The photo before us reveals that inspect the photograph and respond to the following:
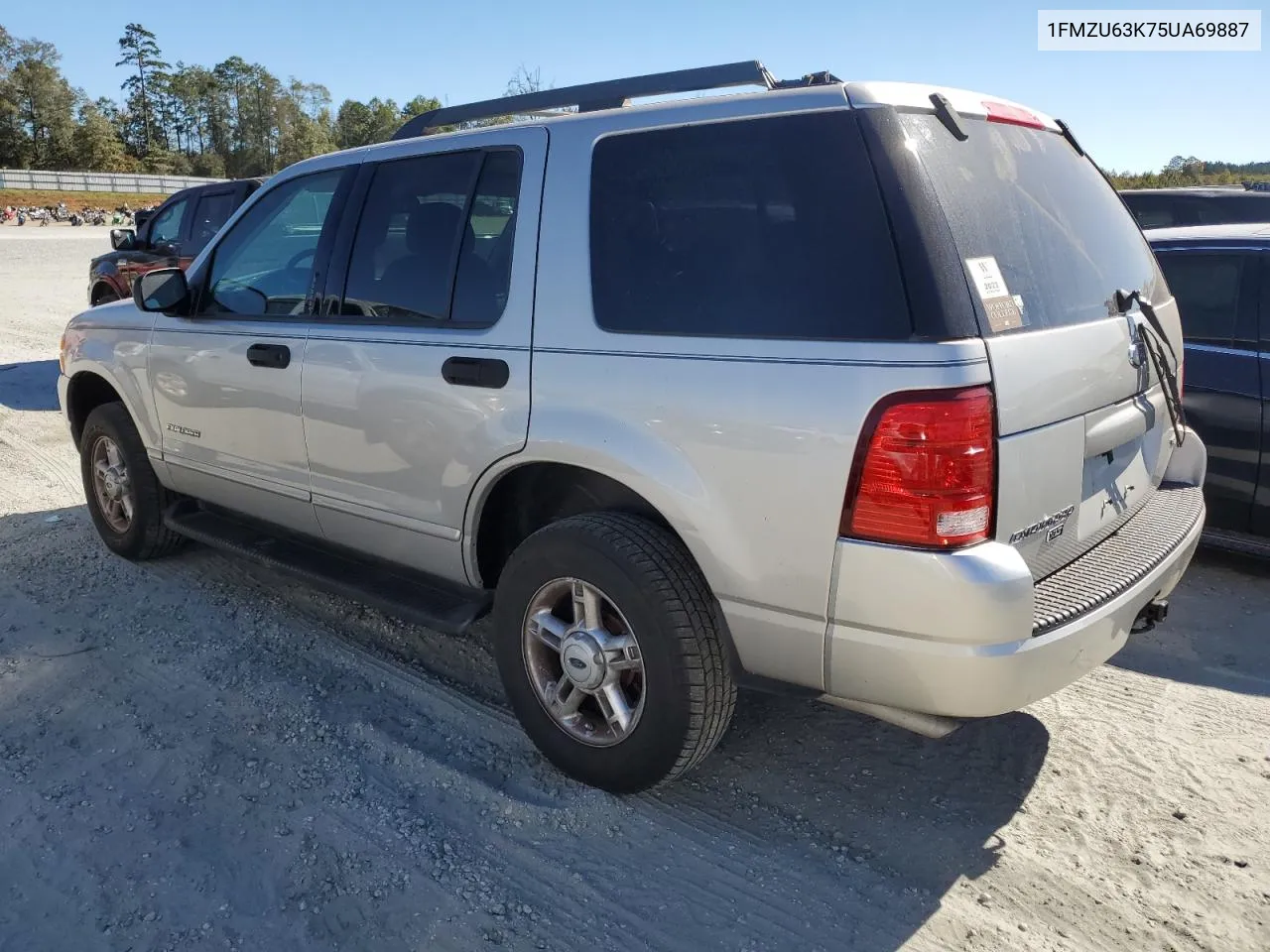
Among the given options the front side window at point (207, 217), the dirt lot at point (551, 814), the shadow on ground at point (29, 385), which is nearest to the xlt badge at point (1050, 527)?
the dirt lot at point (551, 814)

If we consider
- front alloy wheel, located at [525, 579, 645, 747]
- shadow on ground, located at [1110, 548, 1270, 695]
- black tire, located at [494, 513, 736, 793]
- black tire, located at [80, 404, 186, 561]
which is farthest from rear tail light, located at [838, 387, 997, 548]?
black tire, located at [80, 404, 186, 561]

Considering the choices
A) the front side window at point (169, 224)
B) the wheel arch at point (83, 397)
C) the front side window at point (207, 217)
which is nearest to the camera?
the wheel arch at point (83, 397)

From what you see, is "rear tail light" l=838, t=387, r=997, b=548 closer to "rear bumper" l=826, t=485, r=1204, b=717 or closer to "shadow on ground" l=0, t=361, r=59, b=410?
"rear bumper" l=826, t=485, r=1204, b=717

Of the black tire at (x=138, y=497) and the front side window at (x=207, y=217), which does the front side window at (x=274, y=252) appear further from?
the front side window at (x=207, y=217)

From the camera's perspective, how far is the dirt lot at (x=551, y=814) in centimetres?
253

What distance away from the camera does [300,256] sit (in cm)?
398

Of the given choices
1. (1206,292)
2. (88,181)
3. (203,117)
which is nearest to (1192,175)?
(1206,292)

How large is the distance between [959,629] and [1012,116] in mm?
1596

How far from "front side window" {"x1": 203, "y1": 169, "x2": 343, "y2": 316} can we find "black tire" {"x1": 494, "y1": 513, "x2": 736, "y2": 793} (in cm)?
172

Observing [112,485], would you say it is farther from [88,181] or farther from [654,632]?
[88,181]

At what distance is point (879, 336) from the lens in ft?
7.72

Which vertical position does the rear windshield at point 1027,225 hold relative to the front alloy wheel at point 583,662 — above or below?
above

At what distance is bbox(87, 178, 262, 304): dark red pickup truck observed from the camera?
33.2ft

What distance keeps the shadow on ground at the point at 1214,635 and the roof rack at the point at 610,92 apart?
104 inches
